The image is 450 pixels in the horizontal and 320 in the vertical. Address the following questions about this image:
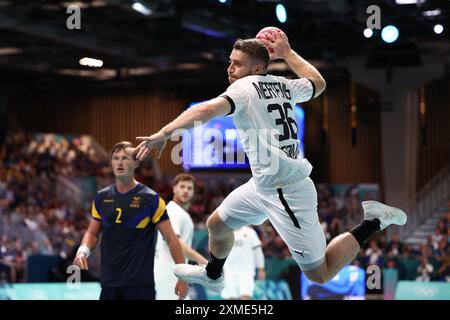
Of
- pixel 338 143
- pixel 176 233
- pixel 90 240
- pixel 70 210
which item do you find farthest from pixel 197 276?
→ pixel 338 143

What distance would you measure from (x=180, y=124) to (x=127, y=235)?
2351 millimetres

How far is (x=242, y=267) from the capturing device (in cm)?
1273

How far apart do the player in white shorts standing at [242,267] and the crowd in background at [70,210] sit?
8.84 ft

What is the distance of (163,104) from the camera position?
27.5 m

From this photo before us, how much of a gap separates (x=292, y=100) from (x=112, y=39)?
15975mm

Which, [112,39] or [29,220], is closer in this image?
[29,220]

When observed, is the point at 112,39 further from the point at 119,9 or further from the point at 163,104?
the point at 163,104

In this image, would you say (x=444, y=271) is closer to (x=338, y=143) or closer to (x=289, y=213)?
(x=289, y=213)

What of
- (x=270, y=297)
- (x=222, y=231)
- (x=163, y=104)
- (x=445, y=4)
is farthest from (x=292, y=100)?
(x=163, y=104)

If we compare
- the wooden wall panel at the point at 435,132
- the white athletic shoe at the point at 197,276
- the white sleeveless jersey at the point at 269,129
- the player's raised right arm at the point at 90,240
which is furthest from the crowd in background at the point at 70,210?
the white sleeveless jersey at the point at 269,129

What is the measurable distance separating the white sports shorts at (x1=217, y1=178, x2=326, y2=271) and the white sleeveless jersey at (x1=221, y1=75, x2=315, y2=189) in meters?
0.10

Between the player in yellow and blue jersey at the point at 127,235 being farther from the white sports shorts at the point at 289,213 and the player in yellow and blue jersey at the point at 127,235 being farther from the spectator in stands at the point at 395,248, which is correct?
the spectator in stands at the point at 395,248

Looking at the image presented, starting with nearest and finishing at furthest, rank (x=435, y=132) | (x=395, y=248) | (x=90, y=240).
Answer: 1. (x=90, y=240)
2. (x=395, y=248)
3. (x=435, y=132)
